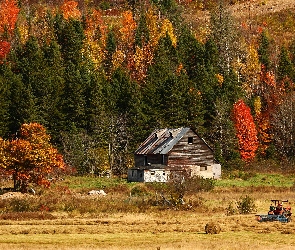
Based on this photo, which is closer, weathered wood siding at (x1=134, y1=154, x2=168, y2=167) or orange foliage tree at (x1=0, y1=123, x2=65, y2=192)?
orange foliage tree at (x1=0, y1=123, x2=65, y2=192)

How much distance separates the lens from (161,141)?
9012cm

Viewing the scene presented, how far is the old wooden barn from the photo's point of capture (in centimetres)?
8781

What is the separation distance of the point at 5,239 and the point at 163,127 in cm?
6137

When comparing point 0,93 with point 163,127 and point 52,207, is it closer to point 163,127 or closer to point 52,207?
point 163,127

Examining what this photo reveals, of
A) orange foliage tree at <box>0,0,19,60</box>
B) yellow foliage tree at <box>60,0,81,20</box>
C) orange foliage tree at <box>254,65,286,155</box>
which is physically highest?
yellow foliage tree at <box>60,0,81,20</box>

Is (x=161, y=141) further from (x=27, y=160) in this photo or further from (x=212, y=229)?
(x=212, y=229)

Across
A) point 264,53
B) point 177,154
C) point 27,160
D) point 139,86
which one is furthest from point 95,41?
point 27,160

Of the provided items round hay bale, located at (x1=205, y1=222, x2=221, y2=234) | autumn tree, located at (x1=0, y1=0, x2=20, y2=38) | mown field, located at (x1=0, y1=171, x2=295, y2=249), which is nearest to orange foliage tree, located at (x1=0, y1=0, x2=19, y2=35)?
autumn tree, located at (x1=0, y1=0, x2=20, y2=38)

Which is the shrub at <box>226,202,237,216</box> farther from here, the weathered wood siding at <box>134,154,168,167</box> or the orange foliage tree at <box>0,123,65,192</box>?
the weathered wood siding at <box>134,154,168,167</box>

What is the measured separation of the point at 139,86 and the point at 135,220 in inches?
2477

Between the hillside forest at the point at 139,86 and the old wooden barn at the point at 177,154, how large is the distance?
227 inches


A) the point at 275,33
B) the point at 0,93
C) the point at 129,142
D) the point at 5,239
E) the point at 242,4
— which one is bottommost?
the point at 5,239

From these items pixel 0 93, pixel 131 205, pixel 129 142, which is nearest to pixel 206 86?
pixel 129 142

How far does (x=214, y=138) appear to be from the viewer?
10300 cm
